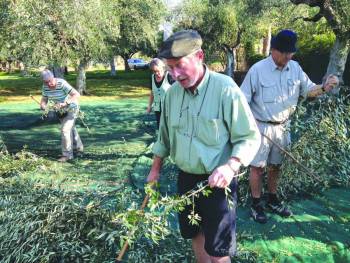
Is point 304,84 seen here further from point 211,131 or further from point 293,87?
point 211,131

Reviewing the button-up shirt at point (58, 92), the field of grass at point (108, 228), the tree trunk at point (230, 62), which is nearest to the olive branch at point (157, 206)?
the field of grass at point (108, 228)

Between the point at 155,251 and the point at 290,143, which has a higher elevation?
the point at 290,143

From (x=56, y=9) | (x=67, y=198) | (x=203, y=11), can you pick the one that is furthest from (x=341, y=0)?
(x=203, y=11)

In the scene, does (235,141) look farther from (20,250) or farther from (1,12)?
(1,12)

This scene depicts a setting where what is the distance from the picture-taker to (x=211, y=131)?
2.40 m

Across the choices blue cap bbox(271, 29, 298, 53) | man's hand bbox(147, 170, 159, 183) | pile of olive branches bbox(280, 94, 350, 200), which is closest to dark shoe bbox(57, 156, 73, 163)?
pile of olive branches bbox(280, 94, 350, 200)

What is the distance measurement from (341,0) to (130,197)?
26.6 ft

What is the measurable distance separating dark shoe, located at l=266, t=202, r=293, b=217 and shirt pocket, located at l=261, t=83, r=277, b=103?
118 centimetres

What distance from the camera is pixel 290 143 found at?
14.5ft

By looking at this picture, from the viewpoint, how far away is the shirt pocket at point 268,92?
12.8 feet

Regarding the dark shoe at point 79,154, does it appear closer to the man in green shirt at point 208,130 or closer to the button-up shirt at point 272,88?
Result: the button-up shirt at point 272,88

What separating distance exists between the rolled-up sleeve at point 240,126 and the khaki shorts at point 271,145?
164 centimetres

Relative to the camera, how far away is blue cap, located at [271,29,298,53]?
366 cm

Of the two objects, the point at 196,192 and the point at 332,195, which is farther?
the point at 332,195
